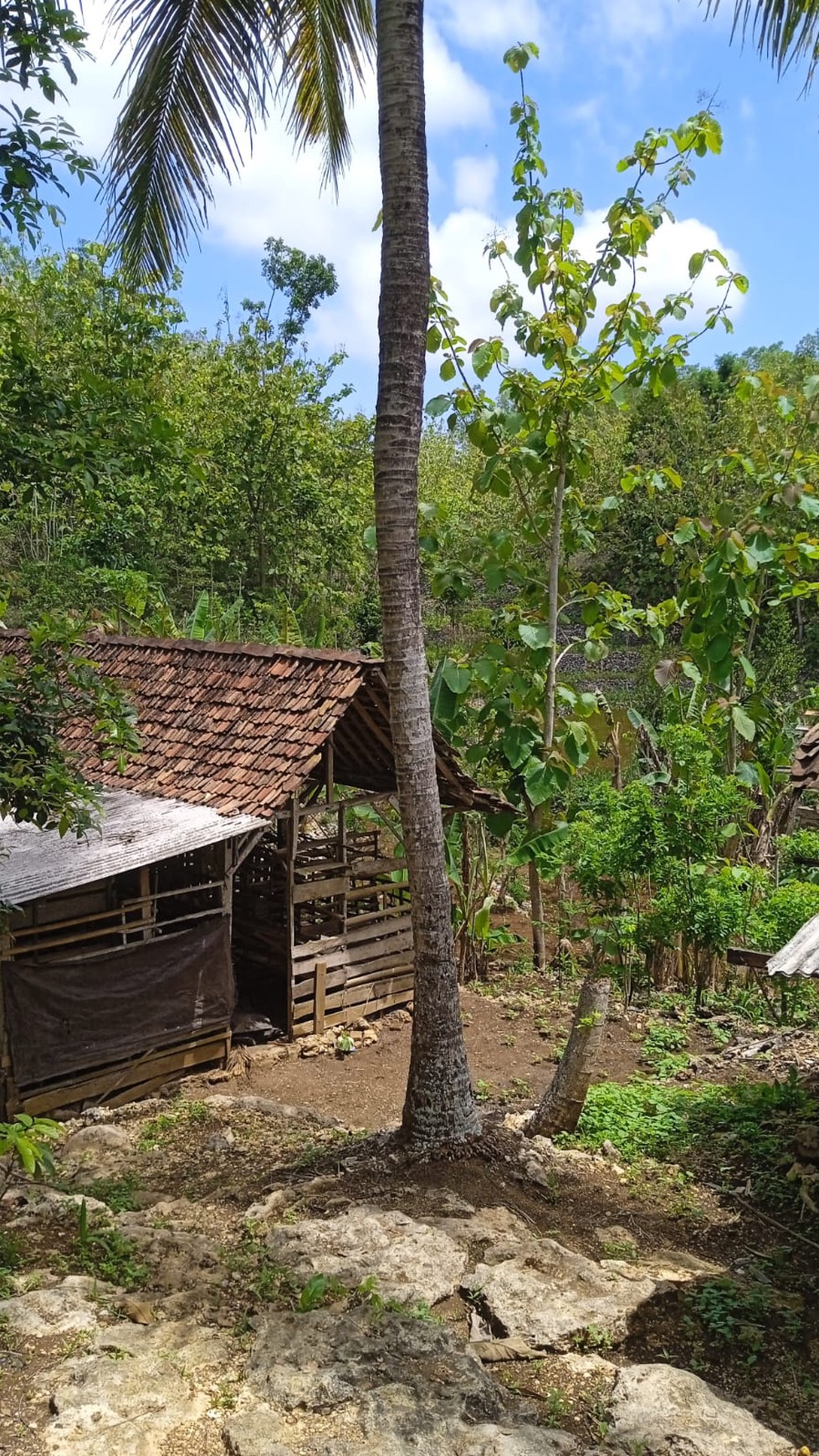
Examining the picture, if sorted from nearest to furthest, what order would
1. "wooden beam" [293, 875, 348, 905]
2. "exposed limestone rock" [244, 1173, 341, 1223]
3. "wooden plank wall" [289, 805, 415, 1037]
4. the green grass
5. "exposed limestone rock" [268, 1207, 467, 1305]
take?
"exposed limestone rock" [268, 1207, 467, 1305] < "exposed limestone rock" [244, 1173, 341, 1223] < the green grass < "wooden beam" [293, 875, 348, 905] < "wooden plank wall" [289, 805, 415, 1037]

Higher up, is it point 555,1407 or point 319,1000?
point 555,1407

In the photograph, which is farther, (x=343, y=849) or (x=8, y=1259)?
(x=343, y=849)

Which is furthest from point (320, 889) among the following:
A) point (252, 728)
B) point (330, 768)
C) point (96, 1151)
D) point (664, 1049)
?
point (664, 1049)

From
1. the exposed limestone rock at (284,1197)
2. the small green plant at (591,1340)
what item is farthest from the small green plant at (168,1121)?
the small green plant at (591,1340)

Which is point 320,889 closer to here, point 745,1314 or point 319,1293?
point 319,1293

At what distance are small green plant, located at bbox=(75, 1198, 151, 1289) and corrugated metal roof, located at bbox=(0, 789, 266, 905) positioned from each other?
7.62 feet

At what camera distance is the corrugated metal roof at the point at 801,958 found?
4.21 m

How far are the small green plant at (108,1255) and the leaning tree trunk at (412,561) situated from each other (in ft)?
5.22

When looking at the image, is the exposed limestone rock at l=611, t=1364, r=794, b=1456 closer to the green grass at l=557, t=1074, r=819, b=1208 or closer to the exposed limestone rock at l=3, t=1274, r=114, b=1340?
the exposed limestone rock at l=3, t=1274, r=114, b=1340

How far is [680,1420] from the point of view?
11.3 ft

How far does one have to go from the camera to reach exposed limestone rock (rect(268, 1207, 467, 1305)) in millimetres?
4367

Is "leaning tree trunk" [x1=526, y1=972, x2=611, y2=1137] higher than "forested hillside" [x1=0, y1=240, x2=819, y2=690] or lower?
lower

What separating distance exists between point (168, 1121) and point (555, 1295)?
143 inches

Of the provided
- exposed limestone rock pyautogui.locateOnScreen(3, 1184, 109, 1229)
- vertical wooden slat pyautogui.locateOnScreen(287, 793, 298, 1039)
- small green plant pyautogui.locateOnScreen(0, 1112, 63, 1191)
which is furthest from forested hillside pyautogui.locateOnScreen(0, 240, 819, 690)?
small green plant pyautogui.locateOnScreen(0, 1112, 63, 1191)
